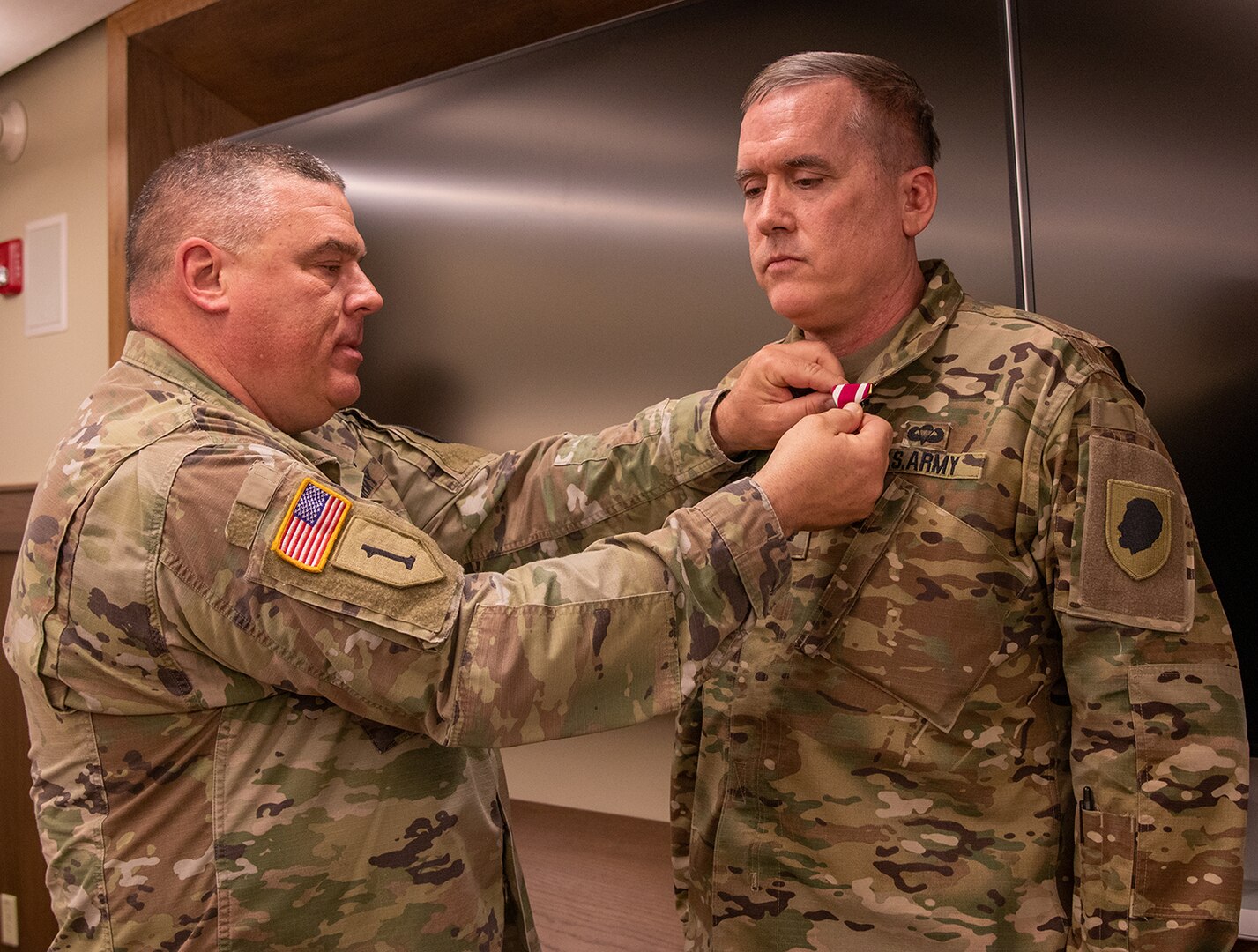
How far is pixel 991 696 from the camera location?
1.20m

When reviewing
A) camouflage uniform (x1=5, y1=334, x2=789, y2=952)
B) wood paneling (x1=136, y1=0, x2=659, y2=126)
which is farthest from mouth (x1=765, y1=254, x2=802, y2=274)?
wood paneling (x1=136, y1=0, x2=659, y2=126)

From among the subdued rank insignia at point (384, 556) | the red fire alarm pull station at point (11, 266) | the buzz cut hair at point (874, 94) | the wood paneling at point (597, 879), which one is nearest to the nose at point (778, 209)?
the buzz cut hair at point (874, 94)

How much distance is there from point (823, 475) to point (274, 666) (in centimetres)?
63

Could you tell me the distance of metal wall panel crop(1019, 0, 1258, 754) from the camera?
1467mm

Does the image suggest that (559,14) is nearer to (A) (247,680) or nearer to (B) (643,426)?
(B) (643,426)

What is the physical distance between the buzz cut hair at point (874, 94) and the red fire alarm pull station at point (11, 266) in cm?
304

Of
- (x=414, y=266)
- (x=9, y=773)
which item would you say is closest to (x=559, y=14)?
(x=414, y=266)

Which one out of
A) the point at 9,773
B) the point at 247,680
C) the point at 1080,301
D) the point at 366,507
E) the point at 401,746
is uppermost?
the point at 1080,301

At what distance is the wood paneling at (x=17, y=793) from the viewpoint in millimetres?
2299

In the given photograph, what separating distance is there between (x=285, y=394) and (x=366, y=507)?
0.32 meters

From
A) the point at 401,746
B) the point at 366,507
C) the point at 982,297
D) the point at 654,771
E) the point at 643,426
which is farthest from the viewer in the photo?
the point at 654,771

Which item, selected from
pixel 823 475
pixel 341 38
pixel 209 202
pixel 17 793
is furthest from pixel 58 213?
pixel 823 475

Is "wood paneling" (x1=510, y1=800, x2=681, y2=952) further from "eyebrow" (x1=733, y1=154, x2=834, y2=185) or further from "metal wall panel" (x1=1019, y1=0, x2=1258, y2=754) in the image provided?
"eyebrow" (x1=733, y1=154, x2=834, y2=185)

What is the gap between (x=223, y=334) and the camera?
4.13 ft
